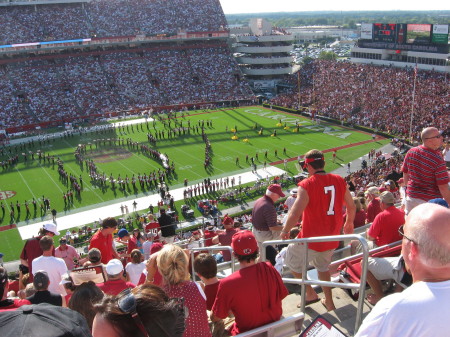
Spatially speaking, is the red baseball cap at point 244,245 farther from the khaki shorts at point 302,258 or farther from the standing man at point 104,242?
the standing man at point 104,242

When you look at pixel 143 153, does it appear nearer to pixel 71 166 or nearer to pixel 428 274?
pixel 71 166

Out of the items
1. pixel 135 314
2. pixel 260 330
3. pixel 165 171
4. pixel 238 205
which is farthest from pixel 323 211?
pixel 165 171

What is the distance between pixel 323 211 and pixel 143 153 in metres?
30.1

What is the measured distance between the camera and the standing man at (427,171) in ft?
18.9

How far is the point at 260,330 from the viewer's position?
3.90m

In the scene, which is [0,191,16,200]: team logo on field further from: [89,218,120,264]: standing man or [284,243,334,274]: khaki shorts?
[284,243,334,274]: khaki shorts

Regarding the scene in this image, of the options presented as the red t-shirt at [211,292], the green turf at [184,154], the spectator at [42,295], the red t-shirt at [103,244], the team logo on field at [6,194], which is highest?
the spectator at [42,295]

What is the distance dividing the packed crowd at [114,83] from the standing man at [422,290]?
44090mm

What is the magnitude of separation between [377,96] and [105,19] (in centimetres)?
3544

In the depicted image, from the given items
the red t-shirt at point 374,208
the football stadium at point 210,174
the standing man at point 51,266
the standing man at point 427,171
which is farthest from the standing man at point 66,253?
the standing man at point 427,171

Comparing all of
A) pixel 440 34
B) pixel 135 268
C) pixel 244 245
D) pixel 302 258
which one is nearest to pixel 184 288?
pixel 244 245

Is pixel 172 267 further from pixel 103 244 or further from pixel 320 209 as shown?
pixel 103 244

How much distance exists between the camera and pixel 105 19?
59188mm

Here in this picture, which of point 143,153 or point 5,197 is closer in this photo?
point 5,197
